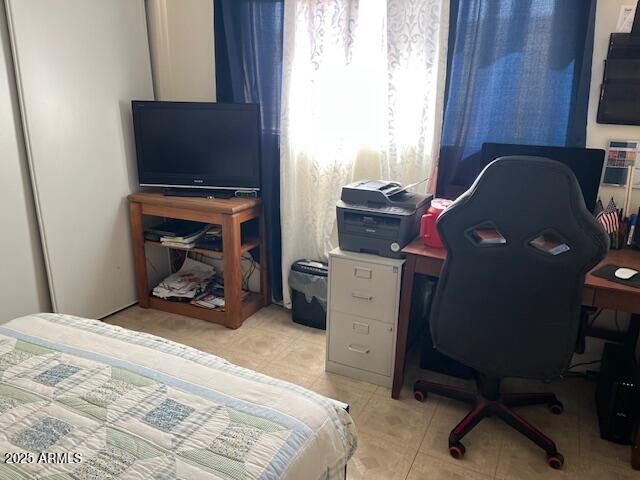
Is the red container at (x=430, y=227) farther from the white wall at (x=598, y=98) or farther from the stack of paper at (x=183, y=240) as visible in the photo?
the stack of paper at (x=183, y=240)

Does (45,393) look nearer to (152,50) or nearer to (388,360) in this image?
(388,360)

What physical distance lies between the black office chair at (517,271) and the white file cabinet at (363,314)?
1.33 ft

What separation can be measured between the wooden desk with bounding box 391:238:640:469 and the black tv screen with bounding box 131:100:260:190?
1.26m

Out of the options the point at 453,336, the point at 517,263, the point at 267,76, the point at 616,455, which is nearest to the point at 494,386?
the point at 453,336

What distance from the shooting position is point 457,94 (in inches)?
95.2

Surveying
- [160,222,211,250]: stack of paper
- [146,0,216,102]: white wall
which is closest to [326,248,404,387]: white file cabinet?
[160,222,211,250]: stack of paper

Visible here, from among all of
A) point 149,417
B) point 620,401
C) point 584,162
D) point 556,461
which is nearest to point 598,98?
point 584,162

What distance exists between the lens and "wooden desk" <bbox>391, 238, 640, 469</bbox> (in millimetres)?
1752

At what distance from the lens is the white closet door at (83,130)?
248 centimetres

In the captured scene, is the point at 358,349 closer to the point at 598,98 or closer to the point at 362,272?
the point at 362,272

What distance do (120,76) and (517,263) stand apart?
255cm

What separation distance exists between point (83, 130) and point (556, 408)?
289cm

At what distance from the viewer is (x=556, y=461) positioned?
6.14 feet

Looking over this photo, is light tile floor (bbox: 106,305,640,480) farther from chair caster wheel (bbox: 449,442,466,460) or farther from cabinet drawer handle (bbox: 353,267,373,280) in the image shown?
cabinet drawer handle (bbox: 353,267,373,280)
